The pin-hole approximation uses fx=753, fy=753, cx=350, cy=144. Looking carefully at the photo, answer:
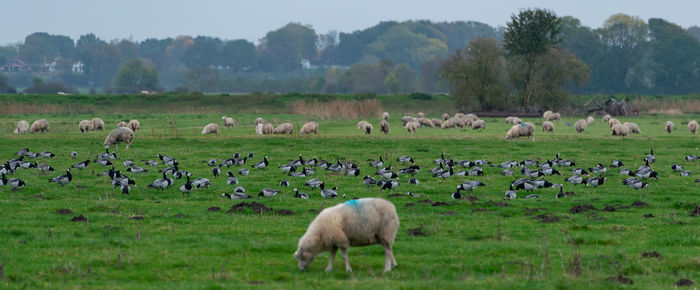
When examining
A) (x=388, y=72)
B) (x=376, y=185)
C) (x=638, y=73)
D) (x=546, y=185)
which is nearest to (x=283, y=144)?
(x=376, y=185)

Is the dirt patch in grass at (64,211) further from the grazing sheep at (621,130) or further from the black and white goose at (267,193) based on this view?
the grazing sheep at (621,130)

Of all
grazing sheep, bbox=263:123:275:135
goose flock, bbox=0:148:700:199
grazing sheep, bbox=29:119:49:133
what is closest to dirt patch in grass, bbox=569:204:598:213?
goose flock, bbox=0:148:700:199

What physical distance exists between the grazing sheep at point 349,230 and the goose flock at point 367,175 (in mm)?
8648

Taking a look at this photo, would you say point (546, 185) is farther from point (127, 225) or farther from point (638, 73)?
point (638, 73)

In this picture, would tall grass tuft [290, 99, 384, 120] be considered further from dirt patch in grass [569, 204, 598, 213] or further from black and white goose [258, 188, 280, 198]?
dirt patch in grass [569, 204, 598, 213]

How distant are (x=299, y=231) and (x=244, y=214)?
2944mm

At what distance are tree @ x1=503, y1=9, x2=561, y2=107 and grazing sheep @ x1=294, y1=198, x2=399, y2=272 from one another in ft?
236

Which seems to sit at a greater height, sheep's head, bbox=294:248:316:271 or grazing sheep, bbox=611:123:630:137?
grazing sheep, bbox=611:123:630:137

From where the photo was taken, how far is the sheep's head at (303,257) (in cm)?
1289

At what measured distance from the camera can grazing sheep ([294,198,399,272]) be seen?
1283 cm

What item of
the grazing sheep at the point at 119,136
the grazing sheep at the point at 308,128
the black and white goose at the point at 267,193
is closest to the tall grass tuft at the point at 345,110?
the grazing sheep at the point at 308,128

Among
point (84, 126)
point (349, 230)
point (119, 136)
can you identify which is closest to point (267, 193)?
point (349, 230)

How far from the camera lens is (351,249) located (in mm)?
15289

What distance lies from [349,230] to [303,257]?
0.92 metres
